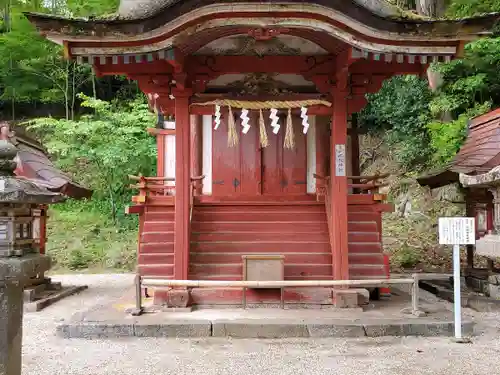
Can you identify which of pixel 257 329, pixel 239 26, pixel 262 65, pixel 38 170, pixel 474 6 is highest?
pixel 474 6

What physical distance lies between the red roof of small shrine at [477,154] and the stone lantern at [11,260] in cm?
918

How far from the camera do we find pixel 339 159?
887cm

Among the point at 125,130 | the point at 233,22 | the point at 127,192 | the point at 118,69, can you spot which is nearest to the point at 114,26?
the point at 118,69

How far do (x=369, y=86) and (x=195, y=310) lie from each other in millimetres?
5136

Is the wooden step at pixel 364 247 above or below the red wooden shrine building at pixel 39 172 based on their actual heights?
below

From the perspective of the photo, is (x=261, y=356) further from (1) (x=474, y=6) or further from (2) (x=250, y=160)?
(1) (x=474, y=6)

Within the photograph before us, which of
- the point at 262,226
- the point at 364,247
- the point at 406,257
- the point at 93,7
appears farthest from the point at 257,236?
the point at 93,7

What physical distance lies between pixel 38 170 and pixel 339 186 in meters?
7.66

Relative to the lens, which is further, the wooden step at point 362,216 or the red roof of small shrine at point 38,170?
the red roof of small shrine at point 38,170

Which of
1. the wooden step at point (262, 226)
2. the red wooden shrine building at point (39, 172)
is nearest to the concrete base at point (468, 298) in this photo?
the wooden step at point (262, 226)

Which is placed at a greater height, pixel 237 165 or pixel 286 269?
pixel 237 165

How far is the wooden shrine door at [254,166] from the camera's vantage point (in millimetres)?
11688

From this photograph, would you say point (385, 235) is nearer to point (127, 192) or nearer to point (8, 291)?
point (127, 192)

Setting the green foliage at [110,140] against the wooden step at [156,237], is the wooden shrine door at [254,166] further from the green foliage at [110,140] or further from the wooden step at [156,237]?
the green foliage at [110,140]
